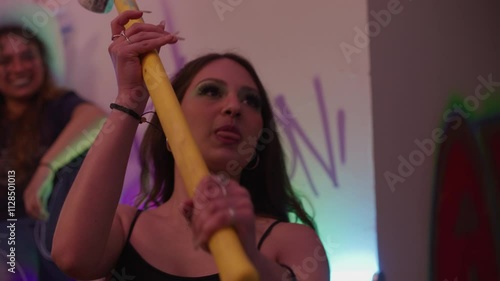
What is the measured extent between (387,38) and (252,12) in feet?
0.94

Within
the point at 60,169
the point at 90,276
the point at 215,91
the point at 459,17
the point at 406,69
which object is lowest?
the point at 90,276

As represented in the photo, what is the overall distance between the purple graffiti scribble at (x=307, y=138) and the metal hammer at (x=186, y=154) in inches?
24.4

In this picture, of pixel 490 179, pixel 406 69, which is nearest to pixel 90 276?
pixel 406 69

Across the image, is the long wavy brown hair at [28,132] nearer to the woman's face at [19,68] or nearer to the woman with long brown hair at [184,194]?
the woman's face at [19,68]

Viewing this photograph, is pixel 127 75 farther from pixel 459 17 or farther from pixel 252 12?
pixel 459 17

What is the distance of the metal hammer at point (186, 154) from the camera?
0.37m

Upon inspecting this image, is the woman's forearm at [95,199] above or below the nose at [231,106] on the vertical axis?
below

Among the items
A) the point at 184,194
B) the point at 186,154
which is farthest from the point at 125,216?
the point at 186,154

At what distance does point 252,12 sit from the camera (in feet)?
4.17

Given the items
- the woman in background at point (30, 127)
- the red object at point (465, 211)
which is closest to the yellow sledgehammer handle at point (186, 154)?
the woman in background at point (30, 127)

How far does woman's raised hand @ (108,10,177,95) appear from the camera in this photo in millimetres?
585

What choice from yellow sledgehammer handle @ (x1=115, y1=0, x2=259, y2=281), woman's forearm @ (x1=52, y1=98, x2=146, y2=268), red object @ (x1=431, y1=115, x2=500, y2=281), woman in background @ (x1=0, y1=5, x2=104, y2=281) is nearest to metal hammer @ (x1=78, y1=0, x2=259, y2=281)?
yellow sledgehammer handle @ (x1=115, y1=0, x2=259, y2=281)

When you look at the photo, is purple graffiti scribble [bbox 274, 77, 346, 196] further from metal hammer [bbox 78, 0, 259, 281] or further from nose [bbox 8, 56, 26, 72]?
metal hammer [bbox 78, 0, 259, 281]

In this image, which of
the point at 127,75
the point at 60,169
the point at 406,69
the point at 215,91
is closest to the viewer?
the point at 127,75
